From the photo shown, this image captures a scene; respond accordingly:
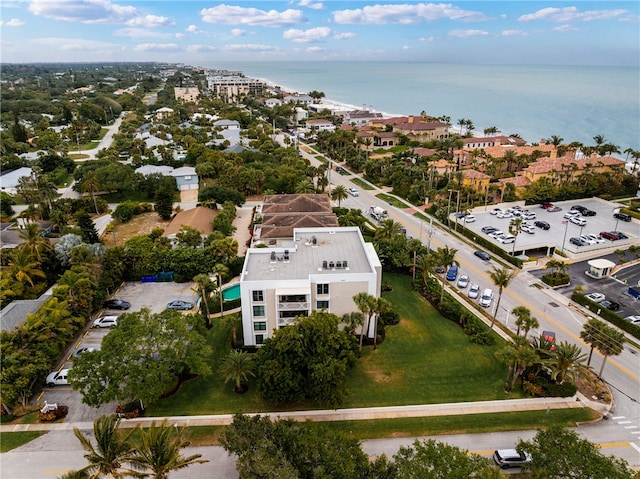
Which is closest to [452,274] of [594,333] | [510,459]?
[594,333]

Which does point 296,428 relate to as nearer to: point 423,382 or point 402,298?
point 423,382

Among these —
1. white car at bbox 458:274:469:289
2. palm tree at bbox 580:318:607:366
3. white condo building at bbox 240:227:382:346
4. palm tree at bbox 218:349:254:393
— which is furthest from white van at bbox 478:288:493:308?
palm tree at bbox 218:349:254:393

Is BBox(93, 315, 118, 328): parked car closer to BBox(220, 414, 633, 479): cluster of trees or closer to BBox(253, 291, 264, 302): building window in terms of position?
BBox(253, 291, 264, 302): building window

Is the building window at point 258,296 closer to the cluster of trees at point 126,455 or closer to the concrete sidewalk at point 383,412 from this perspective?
the concrete sidewalk at point 383,412

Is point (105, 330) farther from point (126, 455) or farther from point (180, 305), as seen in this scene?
point (126, 455)

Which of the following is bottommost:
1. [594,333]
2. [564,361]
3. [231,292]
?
[231,292]
